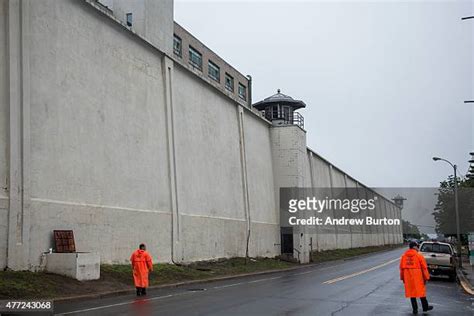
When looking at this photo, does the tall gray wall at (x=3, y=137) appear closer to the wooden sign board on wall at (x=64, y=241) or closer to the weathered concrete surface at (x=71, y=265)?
the weathered concrete surface at (x=71, y=265)

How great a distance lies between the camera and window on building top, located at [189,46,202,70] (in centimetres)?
4889

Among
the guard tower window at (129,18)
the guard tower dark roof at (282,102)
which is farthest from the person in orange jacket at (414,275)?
the guard tower dark roof at (282,102)

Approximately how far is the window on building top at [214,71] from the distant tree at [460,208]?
84.7 ft

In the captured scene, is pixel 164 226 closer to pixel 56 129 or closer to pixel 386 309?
pixel 56 129

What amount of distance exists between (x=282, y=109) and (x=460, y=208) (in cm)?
1937

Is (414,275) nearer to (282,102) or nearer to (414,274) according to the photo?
(414,274)

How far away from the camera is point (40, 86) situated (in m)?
18.9

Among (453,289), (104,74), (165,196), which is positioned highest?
(104,74)

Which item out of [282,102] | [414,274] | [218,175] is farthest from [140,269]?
[282,102]

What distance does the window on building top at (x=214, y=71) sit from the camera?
53.3 meters

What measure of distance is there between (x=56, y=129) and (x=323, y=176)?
47.5m

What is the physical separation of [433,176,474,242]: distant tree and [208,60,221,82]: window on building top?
84.7 ft

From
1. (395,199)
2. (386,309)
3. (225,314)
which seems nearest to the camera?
(225,314)

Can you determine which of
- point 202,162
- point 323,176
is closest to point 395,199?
point 323,176
